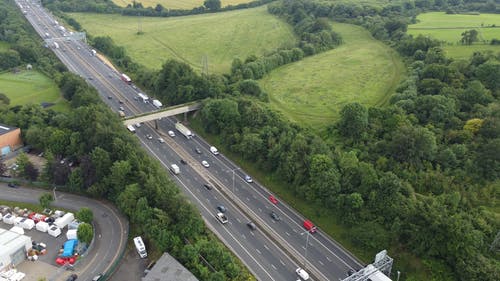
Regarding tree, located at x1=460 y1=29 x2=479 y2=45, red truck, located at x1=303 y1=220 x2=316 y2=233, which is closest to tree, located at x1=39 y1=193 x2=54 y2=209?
red truck, located at x1=303 y1=220 x2=316 y2=233

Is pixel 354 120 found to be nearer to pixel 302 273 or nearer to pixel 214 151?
pixel 214 151

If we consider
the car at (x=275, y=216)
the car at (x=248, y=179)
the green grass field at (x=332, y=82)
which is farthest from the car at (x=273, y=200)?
the green grass field at (x=332, y=82)

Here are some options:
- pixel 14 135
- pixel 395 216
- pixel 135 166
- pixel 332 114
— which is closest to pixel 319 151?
pixel 395 216

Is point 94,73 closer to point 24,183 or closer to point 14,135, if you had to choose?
point 14,135

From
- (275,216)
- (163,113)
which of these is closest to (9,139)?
(163,113)

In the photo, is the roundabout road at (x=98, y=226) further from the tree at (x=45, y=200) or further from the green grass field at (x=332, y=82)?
the green grass field at (x=332, y=82)
